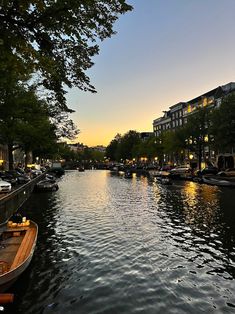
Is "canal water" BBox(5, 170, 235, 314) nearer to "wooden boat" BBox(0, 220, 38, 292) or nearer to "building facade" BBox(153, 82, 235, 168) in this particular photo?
"wooden boat" BBox(0, 220, 38, 292)

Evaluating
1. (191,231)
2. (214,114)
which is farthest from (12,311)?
(214,114)

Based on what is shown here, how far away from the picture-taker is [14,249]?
47.5 ft

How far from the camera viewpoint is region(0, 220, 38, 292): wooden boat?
11.0 meters

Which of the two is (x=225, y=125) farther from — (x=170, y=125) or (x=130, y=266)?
(x=170, y=125)

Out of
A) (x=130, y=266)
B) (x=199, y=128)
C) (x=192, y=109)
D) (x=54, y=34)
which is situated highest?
(x=192, y=109)

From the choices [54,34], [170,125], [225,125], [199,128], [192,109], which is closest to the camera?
[54,34]

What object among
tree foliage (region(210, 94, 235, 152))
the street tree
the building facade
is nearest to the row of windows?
the building facade

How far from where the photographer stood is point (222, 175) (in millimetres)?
65938

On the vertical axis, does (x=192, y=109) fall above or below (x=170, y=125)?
above

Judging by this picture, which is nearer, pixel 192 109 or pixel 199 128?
pixel 199 128

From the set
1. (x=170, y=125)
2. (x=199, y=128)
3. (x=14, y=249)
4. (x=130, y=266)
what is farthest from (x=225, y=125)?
(x=170, y=125)

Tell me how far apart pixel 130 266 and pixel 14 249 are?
508 centimetres

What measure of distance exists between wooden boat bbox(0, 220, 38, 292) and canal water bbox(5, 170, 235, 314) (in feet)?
2.86

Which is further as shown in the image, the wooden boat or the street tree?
the street tree
